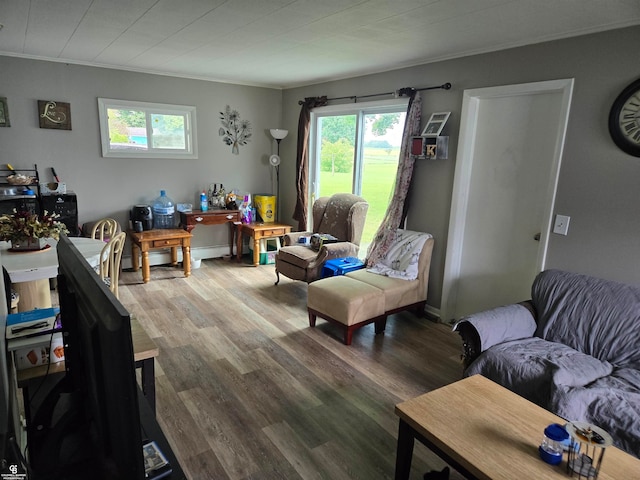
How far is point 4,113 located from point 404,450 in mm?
4768

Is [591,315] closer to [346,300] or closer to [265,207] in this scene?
[346,300]

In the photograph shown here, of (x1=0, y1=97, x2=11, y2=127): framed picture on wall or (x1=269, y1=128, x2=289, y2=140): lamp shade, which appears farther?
(x1=269, y1=128, x2=289, y2=140): lamp shade

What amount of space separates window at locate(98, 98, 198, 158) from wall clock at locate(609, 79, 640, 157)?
14.6 ft

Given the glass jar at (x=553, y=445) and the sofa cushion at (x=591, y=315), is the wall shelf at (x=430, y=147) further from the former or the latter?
the glass jar at (x=553, y=445)

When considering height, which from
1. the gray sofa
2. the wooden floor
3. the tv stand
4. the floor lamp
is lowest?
the wooden floor

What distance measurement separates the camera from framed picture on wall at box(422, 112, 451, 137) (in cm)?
359

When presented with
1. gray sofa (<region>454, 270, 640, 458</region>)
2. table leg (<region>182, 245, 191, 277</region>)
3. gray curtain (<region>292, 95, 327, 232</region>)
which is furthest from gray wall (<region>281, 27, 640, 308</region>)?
table leg (<region>182, 245, 191, 277</region>)

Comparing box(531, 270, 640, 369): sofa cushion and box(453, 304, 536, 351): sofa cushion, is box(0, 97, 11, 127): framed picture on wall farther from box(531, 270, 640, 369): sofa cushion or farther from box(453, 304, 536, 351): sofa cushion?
box(531, 270, 640, 369): sofa cushion

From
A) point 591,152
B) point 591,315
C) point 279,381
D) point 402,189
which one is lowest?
point 279,381

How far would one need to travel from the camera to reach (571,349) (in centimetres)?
250

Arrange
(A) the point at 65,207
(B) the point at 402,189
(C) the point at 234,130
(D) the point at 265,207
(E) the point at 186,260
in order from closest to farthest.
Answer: (B) the point at 402,189 < (A) the point at 65,207 < (E) the point at 186,260 < (C) the point at 234,130 < (D) the point at 265,207

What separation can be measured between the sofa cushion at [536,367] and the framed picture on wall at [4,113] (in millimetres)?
4830

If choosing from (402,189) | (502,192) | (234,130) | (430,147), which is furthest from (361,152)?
(234,130)

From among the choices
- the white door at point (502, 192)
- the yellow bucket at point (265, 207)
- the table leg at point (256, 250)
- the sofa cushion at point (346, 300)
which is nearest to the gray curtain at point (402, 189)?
the white door at point (502, 192)
